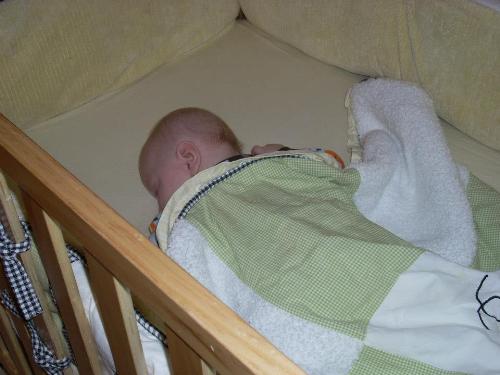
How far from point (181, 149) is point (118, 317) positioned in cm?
48

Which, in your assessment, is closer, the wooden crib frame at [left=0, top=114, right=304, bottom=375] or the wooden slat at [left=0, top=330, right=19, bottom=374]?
the wooden crib frame at [left=0, top=114, right=304, bottom=375]

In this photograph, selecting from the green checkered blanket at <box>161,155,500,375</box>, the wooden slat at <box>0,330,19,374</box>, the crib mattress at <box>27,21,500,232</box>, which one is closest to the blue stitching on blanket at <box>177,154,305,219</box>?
the green checkered blanket at <box>161,155,500,375</box>

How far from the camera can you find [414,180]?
3.71 feet

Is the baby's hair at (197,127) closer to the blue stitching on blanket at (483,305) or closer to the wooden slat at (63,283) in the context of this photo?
the wooden slat at (63,283)

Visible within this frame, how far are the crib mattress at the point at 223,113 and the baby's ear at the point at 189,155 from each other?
0.14 m

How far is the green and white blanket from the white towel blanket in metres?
0.05

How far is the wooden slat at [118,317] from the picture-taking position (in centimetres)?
67

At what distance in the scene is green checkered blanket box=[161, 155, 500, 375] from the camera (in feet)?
2.71

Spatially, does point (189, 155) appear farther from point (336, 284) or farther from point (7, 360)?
point (7, 360)

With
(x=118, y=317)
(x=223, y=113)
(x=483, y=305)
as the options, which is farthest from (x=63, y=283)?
(x=223, y=113)

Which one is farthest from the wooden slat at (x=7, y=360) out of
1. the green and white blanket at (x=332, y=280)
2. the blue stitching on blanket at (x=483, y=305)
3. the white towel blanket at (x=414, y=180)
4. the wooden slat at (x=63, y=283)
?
the blue stitching on blanket at (x=483, y=305)

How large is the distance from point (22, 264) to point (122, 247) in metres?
0.36

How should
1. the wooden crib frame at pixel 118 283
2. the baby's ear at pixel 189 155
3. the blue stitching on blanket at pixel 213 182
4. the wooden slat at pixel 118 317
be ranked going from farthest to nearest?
the baby's ear at pixel 189 155, the blue stitching on blanket at pixel 213 182, the wooden slat at pixel 118 317, the wooden crib frame at pixel 118 283

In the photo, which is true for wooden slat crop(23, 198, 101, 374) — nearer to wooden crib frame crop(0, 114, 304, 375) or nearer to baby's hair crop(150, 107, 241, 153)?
wooden crib frame crop(0, 114, 304, 375)
